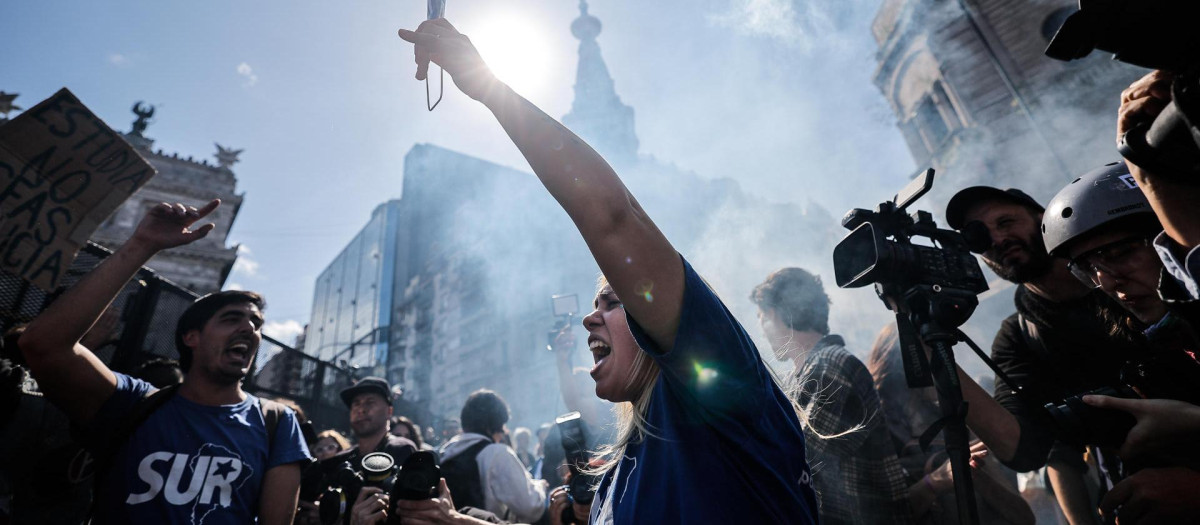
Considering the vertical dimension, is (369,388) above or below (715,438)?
above

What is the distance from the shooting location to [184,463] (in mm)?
2326

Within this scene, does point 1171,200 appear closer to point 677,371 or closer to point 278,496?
point 677,371

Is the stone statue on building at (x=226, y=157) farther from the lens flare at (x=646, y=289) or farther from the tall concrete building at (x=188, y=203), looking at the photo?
the lens flare at (x=646, y=289)

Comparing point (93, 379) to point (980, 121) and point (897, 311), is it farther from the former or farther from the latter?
point (980, 121)

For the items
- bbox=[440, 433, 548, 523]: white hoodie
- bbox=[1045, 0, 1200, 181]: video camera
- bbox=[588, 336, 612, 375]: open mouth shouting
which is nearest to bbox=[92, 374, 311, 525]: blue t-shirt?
bbox=[440, 433, 548, 523]: white hoodie

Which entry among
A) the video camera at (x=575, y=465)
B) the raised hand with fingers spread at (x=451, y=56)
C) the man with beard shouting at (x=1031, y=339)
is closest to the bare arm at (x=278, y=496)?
the video camera at (x=575, y=465)

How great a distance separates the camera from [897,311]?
2.29 meters

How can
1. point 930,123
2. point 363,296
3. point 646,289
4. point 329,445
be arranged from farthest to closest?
point 363,296 → point 930,123 → point 329,445 → point 646,289

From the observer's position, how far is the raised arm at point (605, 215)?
1.05 metres

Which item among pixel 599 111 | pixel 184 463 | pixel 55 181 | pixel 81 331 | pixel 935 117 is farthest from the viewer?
pixel 599 111

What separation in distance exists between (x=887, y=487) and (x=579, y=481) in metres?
1.57

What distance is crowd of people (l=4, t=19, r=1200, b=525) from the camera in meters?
1.11

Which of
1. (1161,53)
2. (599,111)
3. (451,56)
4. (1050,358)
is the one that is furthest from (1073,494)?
(599,111)

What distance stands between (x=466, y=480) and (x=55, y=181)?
10.5 feet
